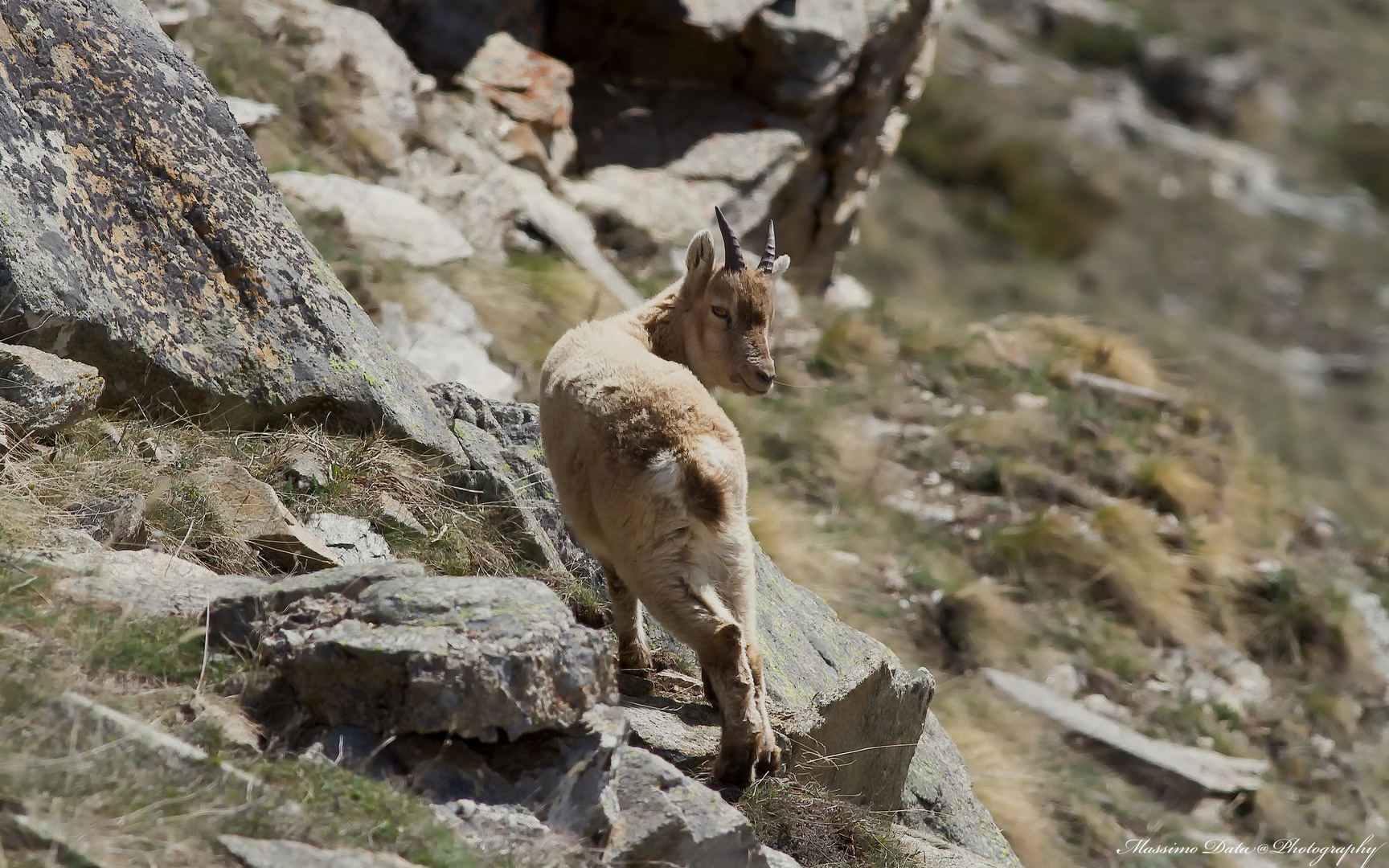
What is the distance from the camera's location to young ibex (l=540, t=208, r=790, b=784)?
14.2 feet

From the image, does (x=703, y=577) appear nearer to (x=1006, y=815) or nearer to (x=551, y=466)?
(x=551, y=466)

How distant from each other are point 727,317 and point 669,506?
2197 mm

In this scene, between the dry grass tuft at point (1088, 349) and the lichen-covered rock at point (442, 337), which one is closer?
the lichen-covered rock at point (442, 337)

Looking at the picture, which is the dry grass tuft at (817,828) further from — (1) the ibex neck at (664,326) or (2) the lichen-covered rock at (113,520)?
(2) the lichen-covered rock at (113,520)

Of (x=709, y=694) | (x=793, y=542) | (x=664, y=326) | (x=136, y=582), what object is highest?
(x=664, y=326)

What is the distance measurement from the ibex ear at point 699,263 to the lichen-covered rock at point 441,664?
10.0 feet

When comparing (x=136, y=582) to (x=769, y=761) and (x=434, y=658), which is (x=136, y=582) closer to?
(x=434, y=658)

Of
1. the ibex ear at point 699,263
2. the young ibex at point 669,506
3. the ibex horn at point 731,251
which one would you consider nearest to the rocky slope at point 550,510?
the young ibex at point 669,506

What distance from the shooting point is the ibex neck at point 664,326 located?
6359mm

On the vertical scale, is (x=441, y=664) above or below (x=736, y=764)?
above

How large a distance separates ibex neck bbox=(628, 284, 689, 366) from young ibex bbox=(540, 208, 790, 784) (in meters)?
1.07

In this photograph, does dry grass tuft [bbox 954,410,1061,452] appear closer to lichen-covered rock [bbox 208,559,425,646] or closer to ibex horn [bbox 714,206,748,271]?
ibex horn [bbox 714,206,748,271]

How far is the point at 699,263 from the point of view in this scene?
6.54 m
